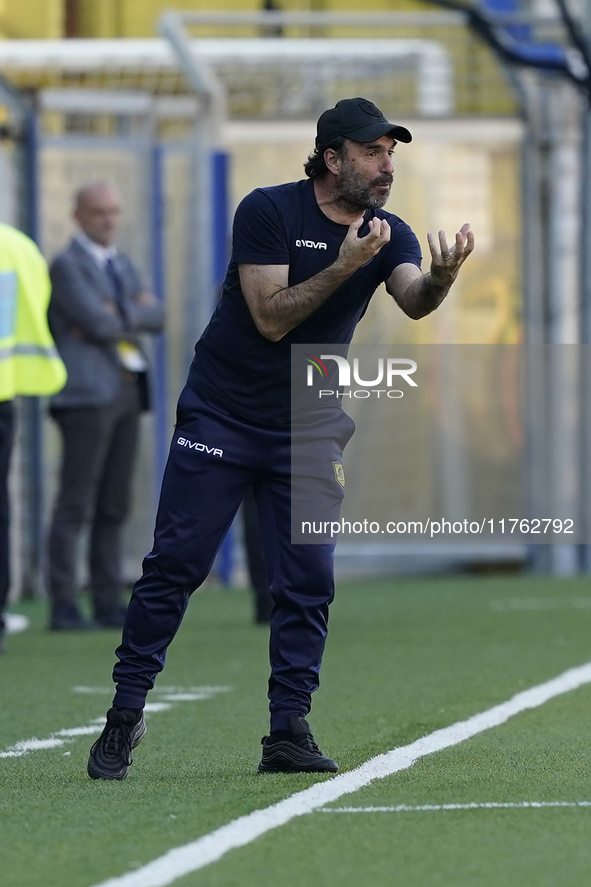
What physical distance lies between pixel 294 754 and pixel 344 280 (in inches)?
52.3

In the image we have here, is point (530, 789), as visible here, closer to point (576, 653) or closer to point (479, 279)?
point (576, 653)

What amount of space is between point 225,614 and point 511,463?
3957 millimetres

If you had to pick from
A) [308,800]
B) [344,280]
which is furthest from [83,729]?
[344,280]

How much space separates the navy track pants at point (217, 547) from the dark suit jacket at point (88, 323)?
15.5 ft

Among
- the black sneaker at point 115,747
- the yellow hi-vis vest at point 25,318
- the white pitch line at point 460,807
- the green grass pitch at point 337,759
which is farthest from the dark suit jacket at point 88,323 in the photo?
the white pitch line at point 460,807

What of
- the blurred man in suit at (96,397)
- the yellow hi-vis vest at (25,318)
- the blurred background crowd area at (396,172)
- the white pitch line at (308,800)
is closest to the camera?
the white pitch line at (308,800)

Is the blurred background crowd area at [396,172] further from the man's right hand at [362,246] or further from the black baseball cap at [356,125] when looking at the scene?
the man's right hand at [362,246]

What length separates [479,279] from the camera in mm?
14055

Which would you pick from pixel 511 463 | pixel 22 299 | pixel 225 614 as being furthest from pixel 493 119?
pixel 22 299

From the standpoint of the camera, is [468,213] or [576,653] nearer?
[576,653]

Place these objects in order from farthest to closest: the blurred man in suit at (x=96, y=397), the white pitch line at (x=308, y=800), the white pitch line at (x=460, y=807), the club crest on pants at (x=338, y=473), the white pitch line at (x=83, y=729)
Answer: the blurred man in suit at (x=96, y=397)
the white pitch line at (x=83, y=729)
the club crest on pants at (x=338, y=473)
the white pitch line at (x=460, y=807)
the white pitch line at (x=308, y=800)

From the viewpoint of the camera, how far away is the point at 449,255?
4941 mm

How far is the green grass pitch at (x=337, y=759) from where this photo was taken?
393cm

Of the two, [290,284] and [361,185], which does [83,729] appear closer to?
[290,284]
